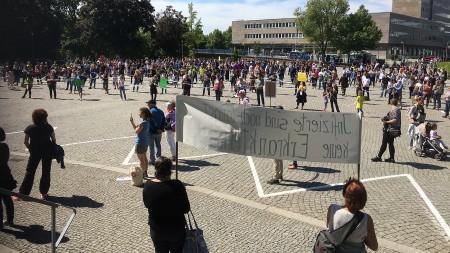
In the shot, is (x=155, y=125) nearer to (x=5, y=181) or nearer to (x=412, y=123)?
(x=5, y=181)

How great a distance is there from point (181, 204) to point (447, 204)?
6.55m

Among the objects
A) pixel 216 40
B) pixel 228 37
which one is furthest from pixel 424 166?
pixel 228 37

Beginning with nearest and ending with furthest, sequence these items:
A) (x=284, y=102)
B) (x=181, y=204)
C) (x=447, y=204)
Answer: (x=181, y=204)
(x=447, y=204)
(x=284, y=102)

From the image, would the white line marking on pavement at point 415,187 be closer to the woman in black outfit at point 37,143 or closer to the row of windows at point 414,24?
the woman in black outfit at point 37,143

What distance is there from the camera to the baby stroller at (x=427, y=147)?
502 inches

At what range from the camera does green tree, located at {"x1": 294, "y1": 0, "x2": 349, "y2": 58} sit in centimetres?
9312

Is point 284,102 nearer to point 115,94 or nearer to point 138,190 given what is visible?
Result: point 115,94

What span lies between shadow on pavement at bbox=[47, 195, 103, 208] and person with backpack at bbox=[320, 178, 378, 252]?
528 centimetres

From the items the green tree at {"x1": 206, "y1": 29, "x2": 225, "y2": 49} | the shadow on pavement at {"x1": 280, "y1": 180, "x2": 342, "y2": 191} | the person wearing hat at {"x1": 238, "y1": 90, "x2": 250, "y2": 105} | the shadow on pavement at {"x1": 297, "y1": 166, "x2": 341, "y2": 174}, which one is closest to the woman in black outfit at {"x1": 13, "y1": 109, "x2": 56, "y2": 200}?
the shadow on pavement at {"x1": 280, "y1": 180, "x2": 342, "y2": 191}

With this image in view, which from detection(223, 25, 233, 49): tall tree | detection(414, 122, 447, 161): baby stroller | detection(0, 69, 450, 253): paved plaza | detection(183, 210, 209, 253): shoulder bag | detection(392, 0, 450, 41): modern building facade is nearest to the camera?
detection(183, 210, 209, 253): shoulder bag

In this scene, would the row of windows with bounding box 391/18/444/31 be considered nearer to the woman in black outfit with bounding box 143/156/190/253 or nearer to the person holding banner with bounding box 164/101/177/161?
the person holding banner with bounding box 164/101/177/161

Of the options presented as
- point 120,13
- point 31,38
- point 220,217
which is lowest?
point 220,217

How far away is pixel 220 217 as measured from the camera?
25.7 ft

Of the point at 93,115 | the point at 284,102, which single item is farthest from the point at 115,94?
the point at 284,102
